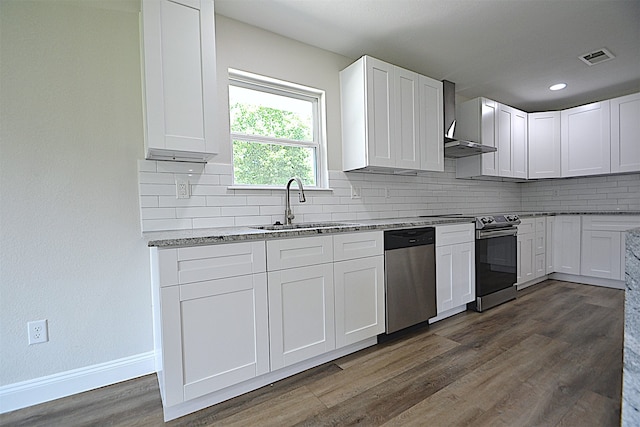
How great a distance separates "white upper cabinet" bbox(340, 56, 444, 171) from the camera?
262 centimetres

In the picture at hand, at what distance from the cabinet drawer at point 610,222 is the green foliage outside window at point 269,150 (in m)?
3.55

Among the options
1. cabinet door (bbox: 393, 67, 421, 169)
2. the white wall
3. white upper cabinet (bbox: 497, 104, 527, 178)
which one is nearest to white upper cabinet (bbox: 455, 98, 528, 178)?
white upper cabinet (bbox: 497, 104, 527, 178)

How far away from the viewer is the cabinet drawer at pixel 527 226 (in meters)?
3.60

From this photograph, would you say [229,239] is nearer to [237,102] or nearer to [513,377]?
[237,102]

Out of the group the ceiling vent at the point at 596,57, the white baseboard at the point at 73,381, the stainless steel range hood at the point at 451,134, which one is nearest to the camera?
the white baseboard at the point at 73,381

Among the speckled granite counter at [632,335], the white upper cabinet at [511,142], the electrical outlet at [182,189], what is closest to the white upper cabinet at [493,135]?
the white upper cabinet at [511,142]

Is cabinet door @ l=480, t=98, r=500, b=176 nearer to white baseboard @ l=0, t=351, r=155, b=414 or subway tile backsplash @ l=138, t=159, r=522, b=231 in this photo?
subway tile backsplash @ l=138, t=159, r=522, b=231

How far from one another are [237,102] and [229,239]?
4.24ft

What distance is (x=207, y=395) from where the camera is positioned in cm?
164

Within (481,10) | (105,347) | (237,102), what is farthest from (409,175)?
(105,347)

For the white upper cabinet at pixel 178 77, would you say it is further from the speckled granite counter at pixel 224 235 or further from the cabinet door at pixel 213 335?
the cabinet door at pixel 213 335

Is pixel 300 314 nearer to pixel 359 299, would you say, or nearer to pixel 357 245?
pixel 359 299

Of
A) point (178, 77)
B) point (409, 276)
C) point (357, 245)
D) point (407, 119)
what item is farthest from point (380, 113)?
point (178, 77)

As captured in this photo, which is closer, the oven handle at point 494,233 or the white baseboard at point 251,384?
the white baseboard at point 251,384
